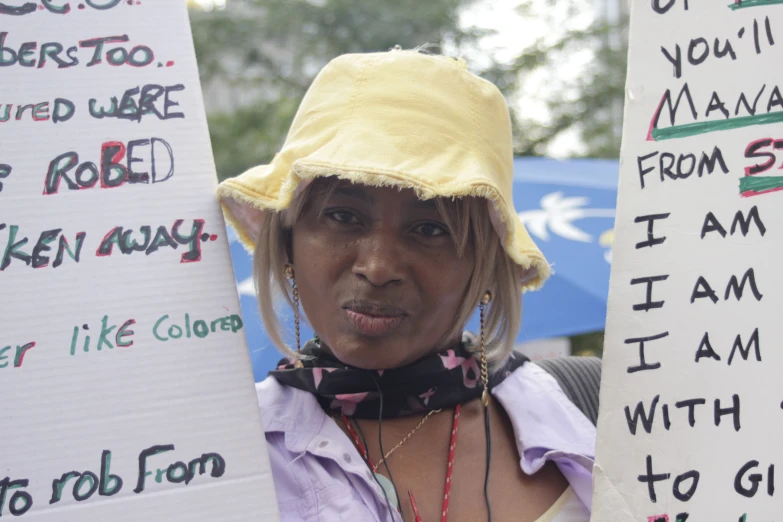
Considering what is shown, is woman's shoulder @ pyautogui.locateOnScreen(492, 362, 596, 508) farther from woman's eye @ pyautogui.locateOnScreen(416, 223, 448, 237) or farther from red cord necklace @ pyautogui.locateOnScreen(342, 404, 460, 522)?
woman's eye @ pyautogui.locateOnScreen(416, 223, 448, 237)

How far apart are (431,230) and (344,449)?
0.43 meters

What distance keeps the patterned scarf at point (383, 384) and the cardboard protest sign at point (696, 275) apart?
1.42 feet

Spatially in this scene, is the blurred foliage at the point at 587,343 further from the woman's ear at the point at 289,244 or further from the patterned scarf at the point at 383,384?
the woman's ear at the point at 289,244

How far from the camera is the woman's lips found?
1.52 metres

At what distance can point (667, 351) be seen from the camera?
1.28 metres

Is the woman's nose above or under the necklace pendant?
above

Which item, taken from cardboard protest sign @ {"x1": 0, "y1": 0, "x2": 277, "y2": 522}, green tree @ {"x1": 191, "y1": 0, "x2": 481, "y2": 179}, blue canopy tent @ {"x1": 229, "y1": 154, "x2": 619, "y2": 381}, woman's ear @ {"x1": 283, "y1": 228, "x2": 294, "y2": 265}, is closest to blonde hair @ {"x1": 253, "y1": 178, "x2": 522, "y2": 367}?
woman's ear @ {"x1": 283, "y1": 228, "x2": 294, "y2": 265}

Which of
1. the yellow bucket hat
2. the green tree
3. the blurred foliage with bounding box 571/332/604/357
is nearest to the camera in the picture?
the yellow bucket hat

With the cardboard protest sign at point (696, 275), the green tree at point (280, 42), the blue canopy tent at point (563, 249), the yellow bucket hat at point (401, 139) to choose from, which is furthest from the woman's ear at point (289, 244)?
the green tree at point (280, 42)

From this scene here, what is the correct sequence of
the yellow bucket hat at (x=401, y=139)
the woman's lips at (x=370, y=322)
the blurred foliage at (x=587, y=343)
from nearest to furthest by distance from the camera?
the yellow bucket hat at (x=401, y=139)
the woman's lips at (x=370, y=322)
the blurred foliage at (x=587, y=343)

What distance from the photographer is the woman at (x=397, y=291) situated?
1.47 metres

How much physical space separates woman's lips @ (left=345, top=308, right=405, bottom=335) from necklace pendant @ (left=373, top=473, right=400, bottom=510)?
27 centimetres

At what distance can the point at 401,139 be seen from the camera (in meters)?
1.45

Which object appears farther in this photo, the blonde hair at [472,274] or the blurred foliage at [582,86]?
the blurred foliage at [582,86]
